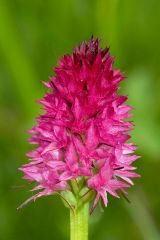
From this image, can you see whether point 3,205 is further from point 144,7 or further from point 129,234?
point 144,7

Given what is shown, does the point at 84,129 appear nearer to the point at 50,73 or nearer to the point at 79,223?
the point at 79,223

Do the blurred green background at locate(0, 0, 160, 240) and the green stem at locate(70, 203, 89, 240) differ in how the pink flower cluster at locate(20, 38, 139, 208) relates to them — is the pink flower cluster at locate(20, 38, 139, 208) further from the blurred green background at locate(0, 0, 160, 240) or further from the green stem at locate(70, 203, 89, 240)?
the blurred green background at locate(0, 0, 160, 240)

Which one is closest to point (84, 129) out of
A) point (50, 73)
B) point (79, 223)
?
point (79, 223)

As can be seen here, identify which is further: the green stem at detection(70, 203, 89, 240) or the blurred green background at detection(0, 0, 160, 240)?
the blurred green background at detection(0, 0, 160, 240)

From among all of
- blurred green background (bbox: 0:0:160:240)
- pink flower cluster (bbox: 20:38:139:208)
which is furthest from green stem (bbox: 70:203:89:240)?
blurred green background (bbox: 0:0:160:240)

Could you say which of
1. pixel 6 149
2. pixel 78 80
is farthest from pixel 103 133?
pixel 6 149

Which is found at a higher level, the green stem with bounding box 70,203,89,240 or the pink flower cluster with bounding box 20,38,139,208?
the pink flower cluster with bounding box 20,38,139,208
